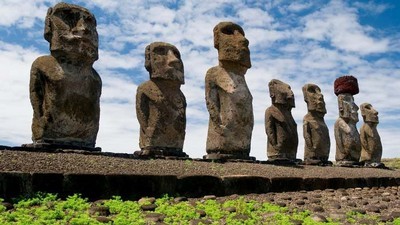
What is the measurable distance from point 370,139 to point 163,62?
10.6m

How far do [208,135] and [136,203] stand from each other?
5.14m

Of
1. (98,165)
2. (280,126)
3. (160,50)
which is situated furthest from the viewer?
(280,126)

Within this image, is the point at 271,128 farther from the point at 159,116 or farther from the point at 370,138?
the point at 370,138

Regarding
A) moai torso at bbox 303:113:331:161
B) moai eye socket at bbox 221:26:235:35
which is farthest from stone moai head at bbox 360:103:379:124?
moai eye socket at bbox 221:26:235:35

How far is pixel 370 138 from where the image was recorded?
693 inches

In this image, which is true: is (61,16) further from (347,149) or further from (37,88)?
(347,149)

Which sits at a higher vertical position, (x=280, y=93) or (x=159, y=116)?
(x=280, y=93)

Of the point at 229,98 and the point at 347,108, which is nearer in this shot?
the point at 229,98

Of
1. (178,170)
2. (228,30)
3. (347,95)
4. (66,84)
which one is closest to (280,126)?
(228,30)

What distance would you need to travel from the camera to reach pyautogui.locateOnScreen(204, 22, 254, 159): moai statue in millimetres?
10191

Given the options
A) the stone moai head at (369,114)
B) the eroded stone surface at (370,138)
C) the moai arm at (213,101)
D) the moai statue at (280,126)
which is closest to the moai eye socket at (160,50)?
→ the moai arm at (213,101)

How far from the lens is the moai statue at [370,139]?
1745 cm

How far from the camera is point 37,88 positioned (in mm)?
8141

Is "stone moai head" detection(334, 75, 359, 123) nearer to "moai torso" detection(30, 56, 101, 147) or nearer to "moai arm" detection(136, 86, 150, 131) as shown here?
"moai arm" detection(136, 86, 150, 131)
